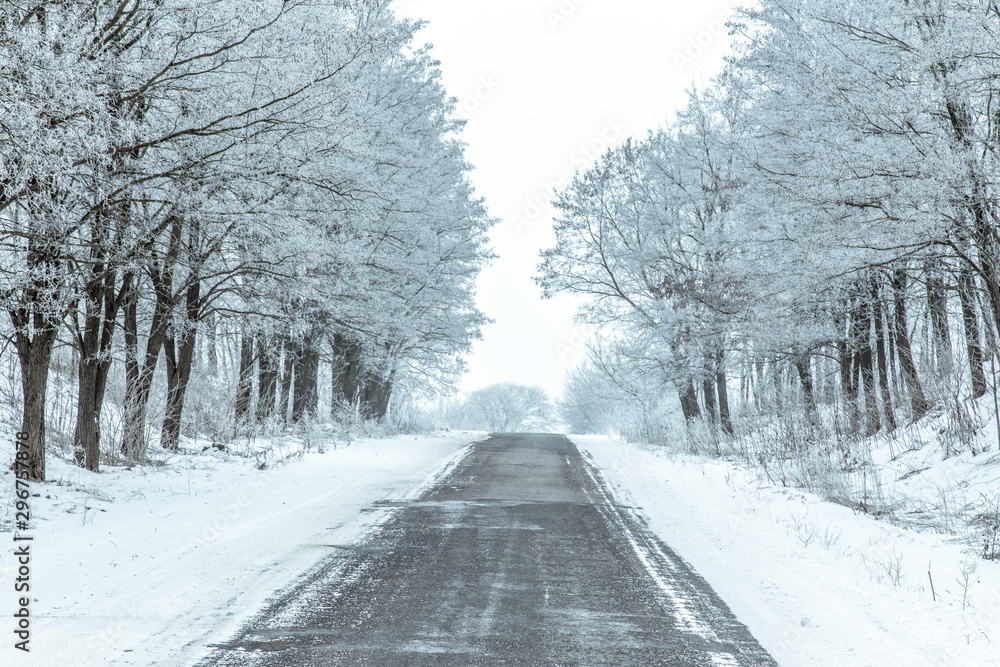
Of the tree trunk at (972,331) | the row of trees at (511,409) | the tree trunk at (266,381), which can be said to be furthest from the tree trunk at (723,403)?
the row of trees at (511,409)

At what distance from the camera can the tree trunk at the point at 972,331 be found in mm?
11352

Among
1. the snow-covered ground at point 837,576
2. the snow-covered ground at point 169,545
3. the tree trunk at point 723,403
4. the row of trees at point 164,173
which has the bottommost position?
the snow-covered ground at point 837,576

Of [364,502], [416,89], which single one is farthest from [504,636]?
[416,89]

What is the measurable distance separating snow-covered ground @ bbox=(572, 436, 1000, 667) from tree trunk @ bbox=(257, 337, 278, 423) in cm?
1005

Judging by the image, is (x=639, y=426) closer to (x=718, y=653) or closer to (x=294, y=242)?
(x=294, y=242)

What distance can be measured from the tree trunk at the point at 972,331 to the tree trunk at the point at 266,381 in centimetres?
1347

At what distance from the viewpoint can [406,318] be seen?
2033cm

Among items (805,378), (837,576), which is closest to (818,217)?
(805,378)

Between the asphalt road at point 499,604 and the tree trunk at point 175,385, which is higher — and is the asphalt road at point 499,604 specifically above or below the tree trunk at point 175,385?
below

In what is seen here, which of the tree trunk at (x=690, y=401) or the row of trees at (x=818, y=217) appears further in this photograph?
the tree trunk at (x=690, y=401)

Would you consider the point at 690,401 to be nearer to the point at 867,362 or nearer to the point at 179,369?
the point at 867,362

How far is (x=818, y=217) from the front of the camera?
12570mm

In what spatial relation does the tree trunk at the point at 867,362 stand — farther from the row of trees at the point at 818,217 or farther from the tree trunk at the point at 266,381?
the tree trunk at the point at 266,381

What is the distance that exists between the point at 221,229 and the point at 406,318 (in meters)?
8.06
